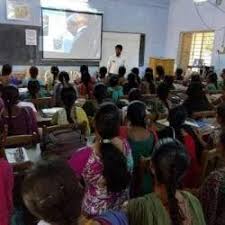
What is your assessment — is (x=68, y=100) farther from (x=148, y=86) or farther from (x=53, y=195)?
(x=148, y=86)

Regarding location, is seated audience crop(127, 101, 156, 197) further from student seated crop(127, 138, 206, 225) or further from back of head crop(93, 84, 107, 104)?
back of head crop(93, 84, 107, 104)

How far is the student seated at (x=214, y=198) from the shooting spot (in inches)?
52.4

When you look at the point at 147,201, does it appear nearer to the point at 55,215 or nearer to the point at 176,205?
the point at 176,205

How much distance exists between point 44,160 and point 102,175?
25.4 inches

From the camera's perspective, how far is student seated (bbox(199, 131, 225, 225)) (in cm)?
133

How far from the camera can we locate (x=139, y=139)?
1989 mm

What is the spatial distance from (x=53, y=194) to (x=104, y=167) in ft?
2.25

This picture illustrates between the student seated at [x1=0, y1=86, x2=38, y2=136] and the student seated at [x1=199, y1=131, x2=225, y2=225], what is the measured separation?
1600 mm

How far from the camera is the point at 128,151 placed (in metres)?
1.61

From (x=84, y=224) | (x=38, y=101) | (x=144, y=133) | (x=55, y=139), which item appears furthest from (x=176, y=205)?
(x=38, y=101)

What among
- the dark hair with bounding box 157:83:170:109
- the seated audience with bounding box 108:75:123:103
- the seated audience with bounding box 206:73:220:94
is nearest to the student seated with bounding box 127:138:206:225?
the dark hair with bounding box 157:83:170:109

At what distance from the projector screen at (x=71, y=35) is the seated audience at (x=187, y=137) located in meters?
5.09

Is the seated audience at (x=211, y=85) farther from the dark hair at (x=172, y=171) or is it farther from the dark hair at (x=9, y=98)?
the dark hair at (x=172, y=171)

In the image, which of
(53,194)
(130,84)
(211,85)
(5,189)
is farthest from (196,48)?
(53,194)
